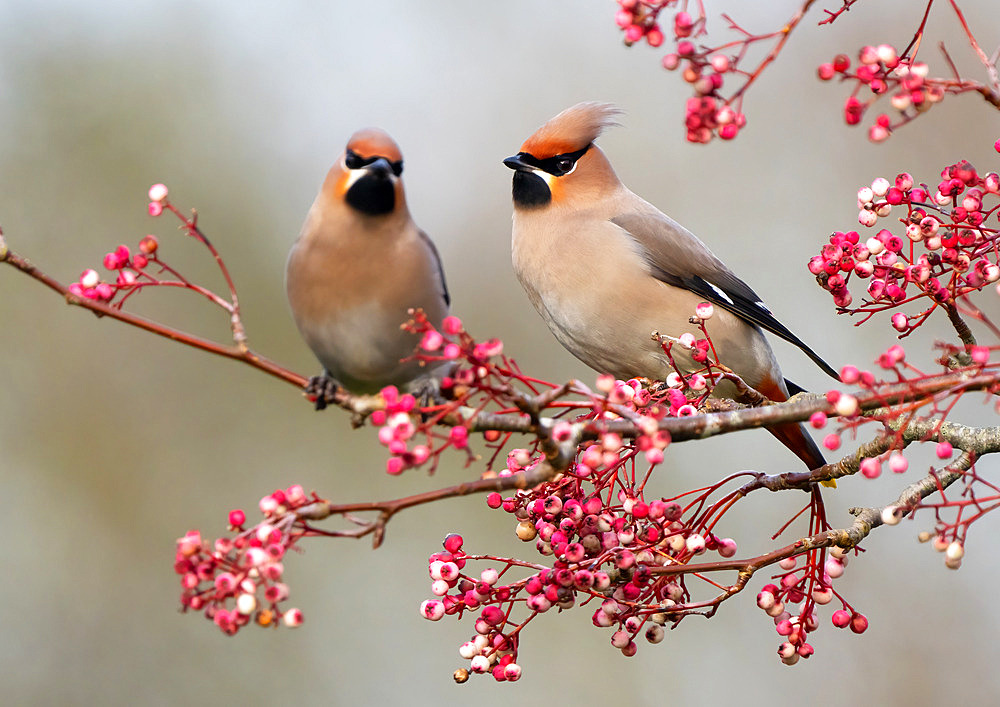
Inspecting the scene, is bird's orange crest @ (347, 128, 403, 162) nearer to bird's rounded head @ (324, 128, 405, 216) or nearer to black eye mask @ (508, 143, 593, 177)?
bird's rounded head @ (324, 128, 405, 216)

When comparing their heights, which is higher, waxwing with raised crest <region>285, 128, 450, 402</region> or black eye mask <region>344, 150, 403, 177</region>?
black eye mask <region>344, 150, 403, 177</region>

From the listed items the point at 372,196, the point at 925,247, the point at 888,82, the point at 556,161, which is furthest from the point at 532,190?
the point at 888,82

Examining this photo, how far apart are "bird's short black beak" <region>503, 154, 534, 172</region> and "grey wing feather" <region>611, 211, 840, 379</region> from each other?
0.36m

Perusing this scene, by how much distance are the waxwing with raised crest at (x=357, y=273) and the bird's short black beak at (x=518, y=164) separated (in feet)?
1.90

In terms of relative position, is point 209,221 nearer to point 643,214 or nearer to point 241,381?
point 241,381

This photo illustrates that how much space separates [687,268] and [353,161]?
1.40 meters

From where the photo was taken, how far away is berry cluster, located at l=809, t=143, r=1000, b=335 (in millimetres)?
2035

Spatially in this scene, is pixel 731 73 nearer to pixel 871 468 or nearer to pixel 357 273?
pixel 871 468

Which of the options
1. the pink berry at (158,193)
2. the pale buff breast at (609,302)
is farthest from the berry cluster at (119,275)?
the pale buff breast at (609,302)

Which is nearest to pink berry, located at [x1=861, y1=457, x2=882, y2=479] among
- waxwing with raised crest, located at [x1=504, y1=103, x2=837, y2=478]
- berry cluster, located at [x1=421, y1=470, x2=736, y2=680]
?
berry cluster, located at [x1=421, y1=470, x2=736, y2=680]

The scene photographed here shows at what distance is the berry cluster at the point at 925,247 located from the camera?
80.1 inches

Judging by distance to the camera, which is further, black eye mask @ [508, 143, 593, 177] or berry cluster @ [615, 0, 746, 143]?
black eye mask @ [508, 143, 593, 177]

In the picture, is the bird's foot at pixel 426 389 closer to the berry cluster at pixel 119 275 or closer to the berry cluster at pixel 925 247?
the berry cluster at pixel 119 275

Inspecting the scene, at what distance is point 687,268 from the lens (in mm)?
3814
